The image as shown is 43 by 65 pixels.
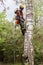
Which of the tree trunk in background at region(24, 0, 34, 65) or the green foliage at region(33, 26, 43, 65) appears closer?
the tree trunk in background at region(24, 0, 34, 65)

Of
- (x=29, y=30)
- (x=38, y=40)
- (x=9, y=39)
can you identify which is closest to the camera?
(x=29, y=30)

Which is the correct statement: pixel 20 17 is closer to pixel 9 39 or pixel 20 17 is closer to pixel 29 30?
pixel 29 30

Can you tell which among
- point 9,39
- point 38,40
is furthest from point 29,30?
point 9,39

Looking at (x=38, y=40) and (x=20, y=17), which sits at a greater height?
(x=20, y=17)

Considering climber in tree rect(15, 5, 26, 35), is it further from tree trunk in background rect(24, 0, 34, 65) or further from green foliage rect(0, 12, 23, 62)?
green foliage rect(0, 12, 23, 62)

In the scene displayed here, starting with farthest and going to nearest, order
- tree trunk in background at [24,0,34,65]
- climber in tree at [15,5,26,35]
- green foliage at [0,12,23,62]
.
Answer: green foliage at [0,12,23,62] < climber in tree at [15,5,26,35] < tree trunk in background at [24,0,34,65]

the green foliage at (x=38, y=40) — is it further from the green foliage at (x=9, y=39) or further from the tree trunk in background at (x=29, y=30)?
the tree trunk in background at (x=29, y=30)

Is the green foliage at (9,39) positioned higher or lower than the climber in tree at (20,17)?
lower

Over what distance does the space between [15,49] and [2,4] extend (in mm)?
2489

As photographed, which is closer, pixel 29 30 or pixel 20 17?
pixel 29 30

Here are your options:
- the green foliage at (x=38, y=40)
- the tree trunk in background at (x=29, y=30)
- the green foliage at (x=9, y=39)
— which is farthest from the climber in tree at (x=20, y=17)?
the green foliage at (x=38, y=40)

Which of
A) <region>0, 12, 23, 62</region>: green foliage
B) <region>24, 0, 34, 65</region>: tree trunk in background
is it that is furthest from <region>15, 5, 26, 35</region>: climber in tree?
<region>0, 12, 23, 62</region>: green foliage

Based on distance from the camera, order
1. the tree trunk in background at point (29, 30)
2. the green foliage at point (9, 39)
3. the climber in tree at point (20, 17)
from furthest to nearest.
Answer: the green foliage at point (9, 39) → the climber in tree at point (20, 17) → the tree trunk in background at point (29, 30)

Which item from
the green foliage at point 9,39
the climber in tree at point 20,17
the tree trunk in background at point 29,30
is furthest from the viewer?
the green foliage at point 9,39
